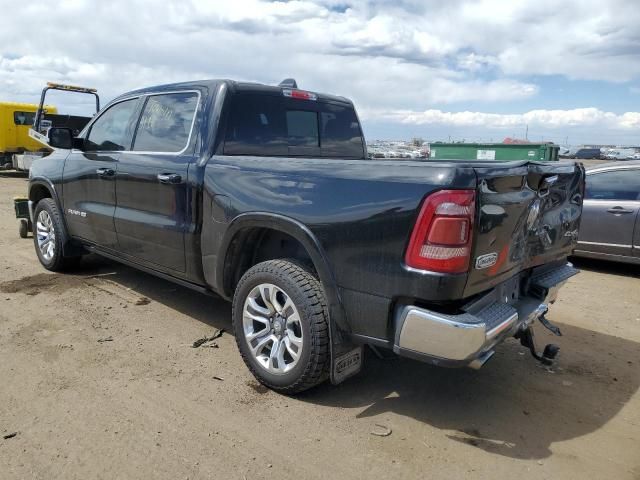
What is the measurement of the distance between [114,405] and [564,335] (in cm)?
360

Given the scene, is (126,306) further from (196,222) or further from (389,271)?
(389,271)

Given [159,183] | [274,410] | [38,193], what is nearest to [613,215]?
[274,410]

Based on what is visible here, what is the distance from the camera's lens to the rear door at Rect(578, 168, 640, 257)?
21.4 ft

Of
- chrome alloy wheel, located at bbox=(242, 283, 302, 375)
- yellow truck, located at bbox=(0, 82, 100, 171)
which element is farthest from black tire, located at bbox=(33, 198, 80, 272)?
yellow truck, located at bbox=(0, 82, 100, 171)

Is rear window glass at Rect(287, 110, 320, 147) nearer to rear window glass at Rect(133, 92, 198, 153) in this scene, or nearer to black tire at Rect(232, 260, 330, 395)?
rear window glass at Rect(133, 92, 198, 153)

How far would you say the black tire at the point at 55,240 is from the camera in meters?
5.73

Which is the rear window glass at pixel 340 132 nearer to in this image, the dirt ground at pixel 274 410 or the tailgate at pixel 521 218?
the dirt ground at pixel 274 410

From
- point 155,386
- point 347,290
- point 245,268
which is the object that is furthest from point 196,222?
point 347,290

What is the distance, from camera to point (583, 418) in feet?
10.6

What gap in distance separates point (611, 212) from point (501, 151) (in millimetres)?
9234

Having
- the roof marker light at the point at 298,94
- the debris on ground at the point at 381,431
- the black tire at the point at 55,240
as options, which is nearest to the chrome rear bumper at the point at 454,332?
the debris on ground at the point at 381,431

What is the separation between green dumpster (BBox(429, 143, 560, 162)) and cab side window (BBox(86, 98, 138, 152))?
9768mm

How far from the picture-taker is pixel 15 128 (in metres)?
19.5

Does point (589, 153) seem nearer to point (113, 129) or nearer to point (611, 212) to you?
point (611, 212)
